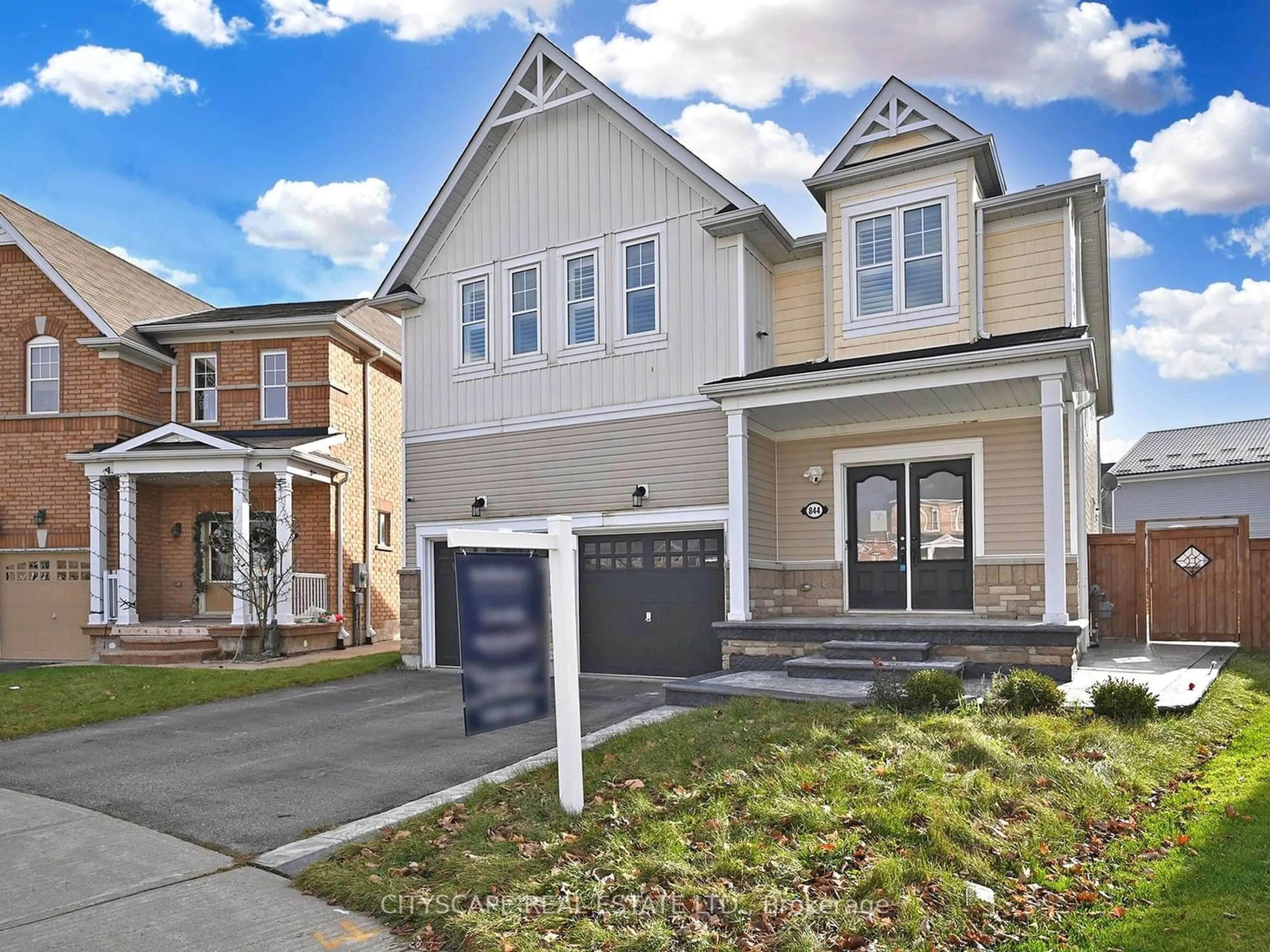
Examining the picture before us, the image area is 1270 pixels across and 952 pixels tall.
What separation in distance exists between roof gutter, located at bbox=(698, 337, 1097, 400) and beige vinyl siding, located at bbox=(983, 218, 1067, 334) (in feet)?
3.27

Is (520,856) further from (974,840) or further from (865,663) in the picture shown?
(865,663)

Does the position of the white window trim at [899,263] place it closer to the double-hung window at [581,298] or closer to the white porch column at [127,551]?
the double-hung window at [581,298]

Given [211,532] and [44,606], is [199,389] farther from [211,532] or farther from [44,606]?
[44,606]

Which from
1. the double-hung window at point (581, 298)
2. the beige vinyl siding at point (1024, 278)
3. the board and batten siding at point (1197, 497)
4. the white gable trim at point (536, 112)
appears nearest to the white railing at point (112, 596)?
the white gable trim at point (536, 112)

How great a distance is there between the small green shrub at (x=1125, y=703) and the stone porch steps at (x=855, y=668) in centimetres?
178

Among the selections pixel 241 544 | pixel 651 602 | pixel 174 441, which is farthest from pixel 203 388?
pixel 651 602

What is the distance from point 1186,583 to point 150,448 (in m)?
17.4

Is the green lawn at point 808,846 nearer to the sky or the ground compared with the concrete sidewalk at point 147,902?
Result: nearer to the sky

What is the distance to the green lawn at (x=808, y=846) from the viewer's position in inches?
172

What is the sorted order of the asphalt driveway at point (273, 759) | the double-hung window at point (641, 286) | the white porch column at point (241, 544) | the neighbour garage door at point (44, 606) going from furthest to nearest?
the neighbour garage door at point (44, 606), the white porch column at point (241, 544), the double-hung window at point (641, 286), the asphalt driveway at point (273, 759)

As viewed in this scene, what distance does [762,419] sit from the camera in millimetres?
12906

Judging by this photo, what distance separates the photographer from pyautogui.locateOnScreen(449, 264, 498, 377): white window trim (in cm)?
1490

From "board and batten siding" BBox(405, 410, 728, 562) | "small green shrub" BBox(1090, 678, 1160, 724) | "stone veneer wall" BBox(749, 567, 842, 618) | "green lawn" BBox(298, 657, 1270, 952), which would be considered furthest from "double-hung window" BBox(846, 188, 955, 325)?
"green lawn" BBox(298, 657, 1270, 952)

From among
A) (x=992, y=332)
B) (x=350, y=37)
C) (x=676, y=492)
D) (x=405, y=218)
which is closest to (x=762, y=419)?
(x=676, y=492)
